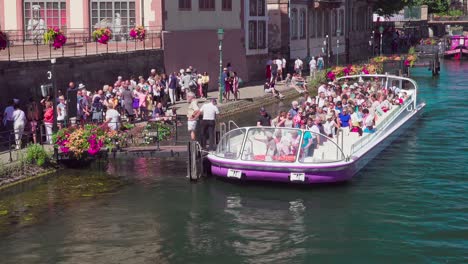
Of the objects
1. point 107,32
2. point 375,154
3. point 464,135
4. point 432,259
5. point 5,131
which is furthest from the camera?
point 107,32

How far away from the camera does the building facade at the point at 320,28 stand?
58281mm

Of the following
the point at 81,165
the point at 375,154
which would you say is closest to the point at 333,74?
the point at 375,154

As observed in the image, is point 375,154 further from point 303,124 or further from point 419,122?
point 419,122

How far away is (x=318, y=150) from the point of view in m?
23.9

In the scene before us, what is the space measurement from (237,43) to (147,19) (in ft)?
32.0

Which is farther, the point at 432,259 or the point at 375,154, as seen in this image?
the point at 375,154

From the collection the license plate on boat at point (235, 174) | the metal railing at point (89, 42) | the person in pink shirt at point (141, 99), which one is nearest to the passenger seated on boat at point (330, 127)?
the license plate on boat at point (235, 174)

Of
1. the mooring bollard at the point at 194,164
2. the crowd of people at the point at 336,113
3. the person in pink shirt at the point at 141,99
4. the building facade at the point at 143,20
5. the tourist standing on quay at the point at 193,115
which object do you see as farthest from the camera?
the building facade at the point at 143,20

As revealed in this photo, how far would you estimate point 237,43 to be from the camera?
164 feet

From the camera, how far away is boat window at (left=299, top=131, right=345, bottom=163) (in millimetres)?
23733

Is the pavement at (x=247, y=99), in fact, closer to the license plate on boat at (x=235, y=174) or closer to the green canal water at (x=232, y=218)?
the green canal water at (x=232, y=218)

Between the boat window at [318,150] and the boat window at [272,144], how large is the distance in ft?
0.71

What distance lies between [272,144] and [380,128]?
6.87 meters

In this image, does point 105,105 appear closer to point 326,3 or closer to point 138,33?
point 138,33
